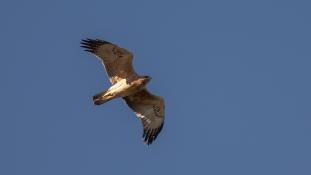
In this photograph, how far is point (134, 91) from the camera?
58.3 feet

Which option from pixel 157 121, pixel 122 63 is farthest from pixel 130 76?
pixel 157 121

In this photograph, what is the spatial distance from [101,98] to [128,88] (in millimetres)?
812

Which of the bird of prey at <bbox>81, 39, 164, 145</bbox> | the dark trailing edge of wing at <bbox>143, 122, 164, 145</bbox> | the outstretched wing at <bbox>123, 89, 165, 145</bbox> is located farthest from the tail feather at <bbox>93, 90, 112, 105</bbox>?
the dark trailing edge of wing at <bbox>143, 122, 164, 145</bbox>

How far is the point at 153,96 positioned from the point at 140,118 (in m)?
0.87

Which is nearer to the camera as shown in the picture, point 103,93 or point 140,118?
point 103,93

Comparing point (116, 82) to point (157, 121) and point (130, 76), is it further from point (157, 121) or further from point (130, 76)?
point (157, 121)

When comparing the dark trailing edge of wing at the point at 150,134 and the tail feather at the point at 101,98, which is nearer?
the tail feather at the point at 101,98

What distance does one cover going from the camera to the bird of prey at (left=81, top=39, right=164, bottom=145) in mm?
17500

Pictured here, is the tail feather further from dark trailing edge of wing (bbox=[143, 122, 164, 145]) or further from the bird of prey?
dark trailing edge of wing (bbox=[143, 122, 164, 145])

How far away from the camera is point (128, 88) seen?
17562 millimetres

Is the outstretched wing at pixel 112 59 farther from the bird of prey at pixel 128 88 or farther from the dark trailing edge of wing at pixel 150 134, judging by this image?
the dark trailing edge of wing at pixel 150 134

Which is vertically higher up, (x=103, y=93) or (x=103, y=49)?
(x=103, y=49)

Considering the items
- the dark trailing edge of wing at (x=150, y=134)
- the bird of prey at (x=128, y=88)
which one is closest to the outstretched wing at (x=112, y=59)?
the bird of prey at (x=128, y=88)

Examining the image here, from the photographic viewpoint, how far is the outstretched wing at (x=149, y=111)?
18328 millimetres
